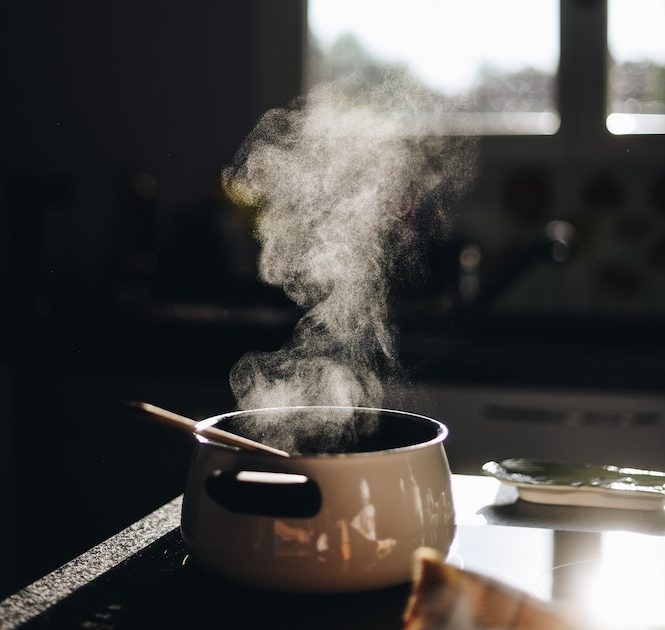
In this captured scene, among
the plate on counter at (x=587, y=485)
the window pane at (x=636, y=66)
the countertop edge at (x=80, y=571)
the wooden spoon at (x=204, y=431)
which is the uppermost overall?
the window pane at (x=636, y=66)

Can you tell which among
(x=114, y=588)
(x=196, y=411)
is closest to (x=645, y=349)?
(x=196, y=411)

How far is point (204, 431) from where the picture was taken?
540 mm

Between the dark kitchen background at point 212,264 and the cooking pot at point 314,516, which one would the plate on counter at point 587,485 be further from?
the dark kitchen background at point 212,264

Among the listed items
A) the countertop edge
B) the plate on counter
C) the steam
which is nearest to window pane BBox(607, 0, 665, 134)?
the steam

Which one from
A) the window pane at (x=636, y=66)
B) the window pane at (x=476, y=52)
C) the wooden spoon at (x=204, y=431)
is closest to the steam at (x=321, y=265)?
the wooden spoon at (x=204, y=431)

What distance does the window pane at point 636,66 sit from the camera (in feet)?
8.07

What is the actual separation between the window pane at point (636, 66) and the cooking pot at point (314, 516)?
217 cm

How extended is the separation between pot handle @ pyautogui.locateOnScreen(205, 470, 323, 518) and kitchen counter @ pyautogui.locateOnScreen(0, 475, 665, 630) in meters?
0.06

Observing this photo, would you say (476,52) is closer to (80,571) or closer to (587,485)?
(587,485)

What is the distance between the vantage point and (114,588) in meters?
0.56

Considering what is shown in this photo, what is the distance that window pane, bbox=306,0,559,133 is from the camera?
2527 millimetres

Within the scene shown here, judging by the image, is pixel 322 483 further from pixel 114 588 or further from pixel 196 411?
pixel 196 411

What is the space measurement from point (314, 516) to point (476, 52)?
229 cm

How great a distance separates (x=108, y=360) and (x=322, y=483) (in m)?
1.53
